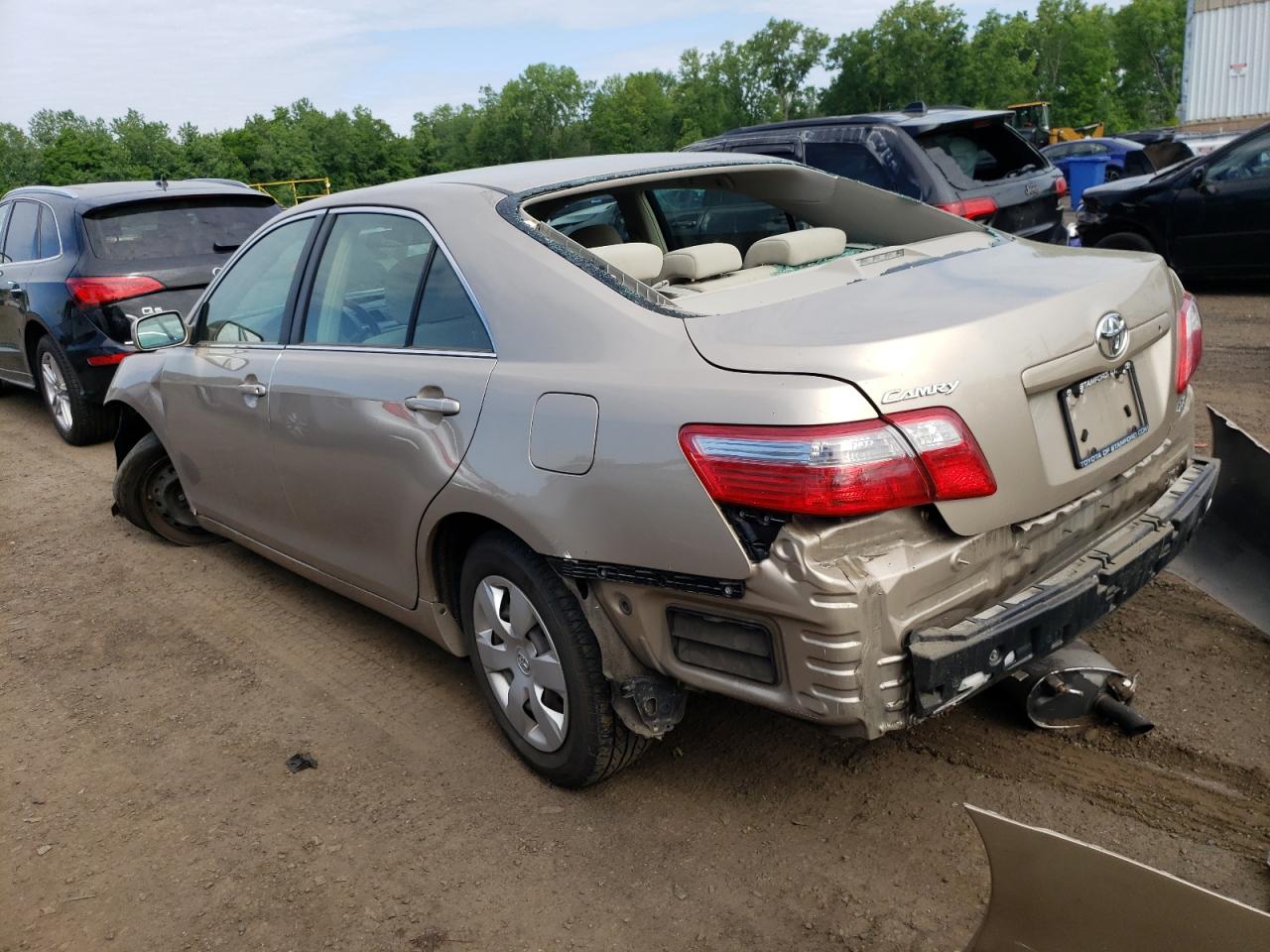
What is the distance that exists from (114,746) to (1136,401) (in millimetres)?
3304

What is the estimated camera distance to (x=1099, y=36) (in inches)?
3241

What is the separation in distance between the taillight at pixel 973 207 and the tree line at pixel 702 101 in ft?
170

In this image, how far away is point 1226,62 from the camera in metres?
23.2

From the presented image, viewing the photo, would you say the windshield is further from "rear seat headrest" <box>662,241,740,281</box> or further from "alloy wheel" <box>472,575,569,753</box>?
"alloy wheel" <box>472,575,569,753</box>

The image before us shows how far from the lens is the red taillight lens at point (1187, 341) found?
305 centimetres

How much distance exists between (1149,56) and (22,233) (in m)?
94.0

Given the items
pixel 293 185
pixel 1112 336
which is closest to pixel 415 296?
pixel 1112 336

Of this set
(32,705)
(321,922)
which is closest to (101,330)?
(32,705)

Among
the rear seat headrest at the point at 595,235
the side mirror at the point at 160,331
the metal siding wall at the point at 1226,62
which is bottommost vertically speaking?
the metal siding wall at the point at 1226,62

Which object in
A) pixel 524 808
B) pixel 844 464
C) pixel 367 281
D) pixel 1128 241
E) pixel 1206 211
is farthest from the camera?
pixel 1128 241

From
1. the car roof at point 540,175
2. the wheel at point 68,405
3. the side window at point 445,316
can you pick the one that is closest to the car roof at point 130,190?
the wheel at point 68,405

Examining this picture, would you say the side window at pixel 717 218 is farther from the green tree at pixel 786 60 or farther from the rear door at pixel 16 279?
the green tree at pixel 786 60

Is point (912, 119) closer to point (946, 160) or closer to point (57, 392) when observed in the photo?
point (946, 160)

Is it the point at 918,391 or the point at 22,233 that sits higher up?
the point at 22,233
